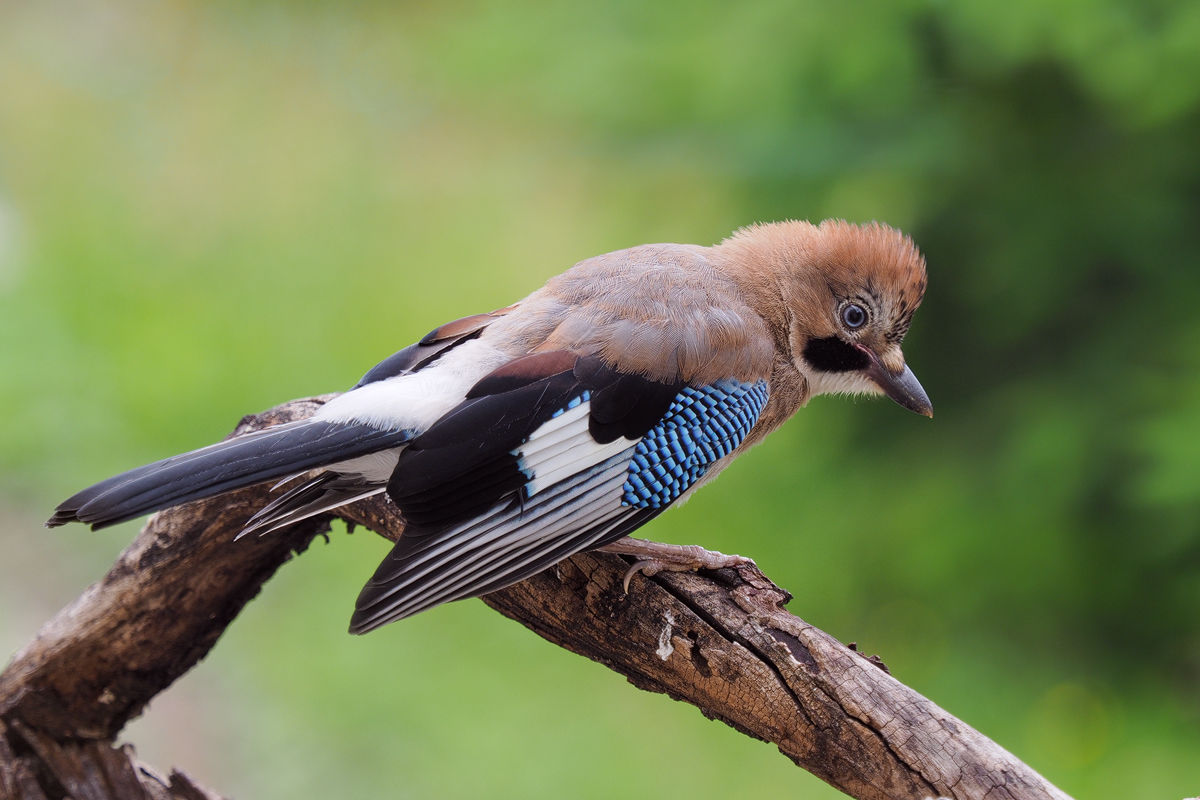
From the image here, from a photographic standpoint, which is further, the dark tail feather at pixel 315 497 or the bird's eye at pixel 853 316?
the bird's eye at pixel 853 316

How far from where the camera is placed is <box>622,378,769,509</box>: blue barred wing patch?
2791 millimetres

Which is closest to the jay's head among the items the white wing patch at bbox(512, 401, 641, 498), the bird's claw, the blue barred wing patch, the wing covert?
the blue barred wing patch

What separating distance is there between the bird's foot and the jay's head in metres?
0.69

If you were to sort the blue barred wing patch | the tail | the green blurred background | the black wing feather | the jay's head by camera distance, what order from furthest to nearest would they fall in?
the green blurred background < the jay's head < the blue barred wing patch < the black wing feather < the tail

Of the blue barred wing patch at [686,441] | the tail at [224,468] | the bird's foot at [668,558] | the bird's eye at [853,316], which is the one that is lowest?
the tail at [224,468]

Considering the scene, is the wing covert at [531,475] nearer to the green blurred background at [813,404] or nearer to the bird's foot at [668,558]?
the bird's foot at [668,558]

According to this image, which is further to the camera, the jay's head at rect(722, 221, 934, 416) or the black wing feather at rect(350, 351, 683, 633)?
the jay's head at rect(722, 221, 934, 416)

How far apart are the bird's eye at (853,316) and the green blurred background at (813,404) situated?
1.79 meters

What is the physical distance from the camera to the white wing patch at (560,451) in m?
2.68

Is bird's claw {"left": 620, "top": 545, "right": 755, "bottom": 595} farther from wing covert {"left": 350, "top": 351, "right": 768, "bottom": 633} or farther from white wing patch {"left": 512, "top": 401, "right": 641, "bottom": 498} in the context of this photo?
white wing patch {"left": 512, "top": 401, "right": 641, "bottom": 498}

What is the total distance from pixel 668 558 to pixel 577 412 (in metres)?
0.45

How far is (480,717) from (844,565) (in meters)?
2.07

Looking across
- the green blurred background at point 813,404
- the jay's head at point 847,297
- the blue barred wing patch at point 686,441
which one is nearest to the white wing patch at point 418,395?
the blue barred wing patch at point 686,441

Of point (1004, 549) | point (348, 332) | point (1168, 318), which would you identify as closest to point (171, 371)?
point (348, 332)
